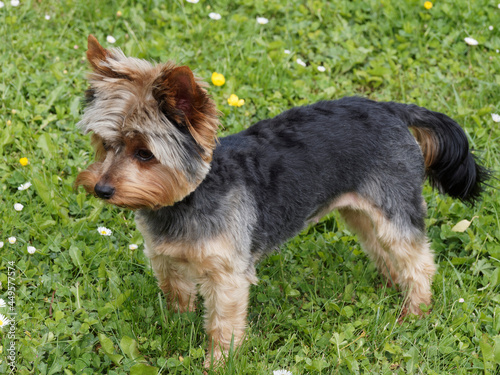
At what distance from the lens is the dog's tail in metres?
4.09

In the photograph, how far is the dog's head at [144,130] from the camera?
3.13 metres

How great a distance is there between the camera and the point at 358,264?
180 inches

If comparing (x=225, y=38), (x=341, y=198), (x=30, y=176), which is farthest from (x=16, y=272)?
(x=225, y=38)

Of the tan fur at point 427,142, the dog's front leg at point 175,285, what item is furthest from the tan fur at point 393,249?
the dog's front leg at point 175,285

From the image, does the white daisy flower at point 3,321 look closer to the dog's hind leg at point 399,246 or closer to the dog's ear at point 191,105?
the dog's ear at point 191,105

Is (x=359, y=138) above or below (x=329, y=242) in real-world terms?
above

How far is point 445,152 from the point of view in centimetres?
415

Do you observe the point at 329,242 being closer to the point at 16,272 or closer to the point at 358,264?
the point at 358,264

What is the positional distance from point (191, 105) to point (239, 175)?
0.65 meters

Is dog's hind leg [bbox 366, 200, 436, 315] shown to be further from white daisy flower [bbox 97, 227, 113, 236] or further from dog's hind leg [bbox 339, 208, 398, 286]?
white daisy flower [bbox 97, 227, 113, 236]

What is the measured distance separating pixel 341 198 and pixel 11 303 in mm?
2395

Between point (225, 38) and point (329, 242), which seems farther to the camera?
point (225, 38)

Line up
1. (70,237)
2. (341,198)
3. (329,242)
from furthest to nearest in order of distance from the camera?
(329,242) < (70,237) < (341,198)

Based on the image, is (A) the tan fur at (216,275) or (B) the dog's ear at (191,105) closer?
(B) the dog's ear at (191,105)
